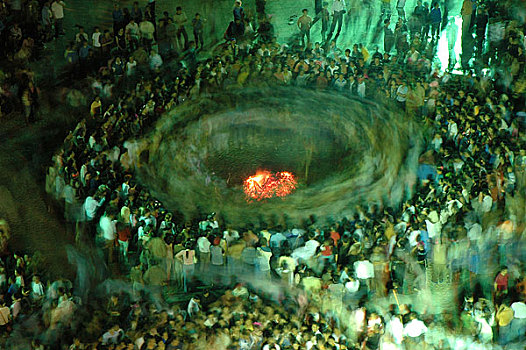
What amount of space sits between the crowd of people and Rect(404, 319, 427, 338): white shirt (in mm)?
31

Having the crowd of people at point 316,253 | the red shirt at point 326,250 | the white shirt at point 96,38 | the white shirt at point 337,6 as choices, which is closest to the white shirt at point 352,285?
the crowd of people at point 316,253

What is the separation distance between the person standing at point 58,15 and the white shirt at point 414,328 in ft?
58.8

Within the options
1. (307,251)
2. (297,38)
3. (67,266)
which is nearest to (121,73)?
(297,38)

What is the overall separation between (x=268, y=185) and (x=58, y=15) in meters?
11.0

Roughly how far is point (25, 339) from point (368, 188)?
11.1 meters

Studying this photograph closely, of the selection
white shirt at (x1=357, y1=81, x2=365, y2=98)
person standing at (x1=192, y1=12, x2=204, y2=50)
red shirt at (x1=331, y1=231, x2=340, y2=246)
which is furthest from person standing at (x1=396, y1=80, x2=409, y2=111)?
red shirt at (x1=331, y1=231, x2=340, y2=246)

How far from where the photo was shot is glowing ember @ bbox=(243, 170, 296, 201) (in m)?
28.2

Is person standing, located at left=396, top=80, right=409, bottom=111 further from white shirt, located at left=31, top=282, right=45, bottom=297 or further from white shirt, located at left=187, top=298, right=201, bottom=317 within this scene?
white shirt, located at left=31, top=282, right=45, bottom=297

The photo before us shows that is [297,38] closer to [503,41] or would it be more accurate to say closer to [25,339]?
[503,41]

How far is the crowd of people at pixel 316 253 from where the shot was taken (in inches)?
886

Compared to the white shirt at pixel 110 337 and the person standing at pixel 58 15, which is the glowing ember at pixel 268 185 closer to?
the white shirt at pixel 110 337

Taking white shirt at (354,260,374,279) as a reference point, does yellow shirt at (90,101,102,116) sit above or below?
above

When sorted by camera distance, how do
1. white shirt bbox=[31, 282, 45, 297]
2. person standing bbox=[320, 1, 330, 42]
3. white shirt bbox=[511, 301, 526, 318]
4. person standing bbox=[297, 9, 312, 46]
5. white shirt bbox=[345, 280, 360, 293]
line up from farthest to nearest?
person standing bbox=[320, 1, 330, 42], person standing bbox=[297, 9, 312, 46], white shirt bbox=[345, 280, 360, 293], white shirt bbox=[31, 282, 45, 297], white shirt bbox=[511, 301, 526, 318]

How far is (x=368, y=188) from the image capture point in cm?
2794
